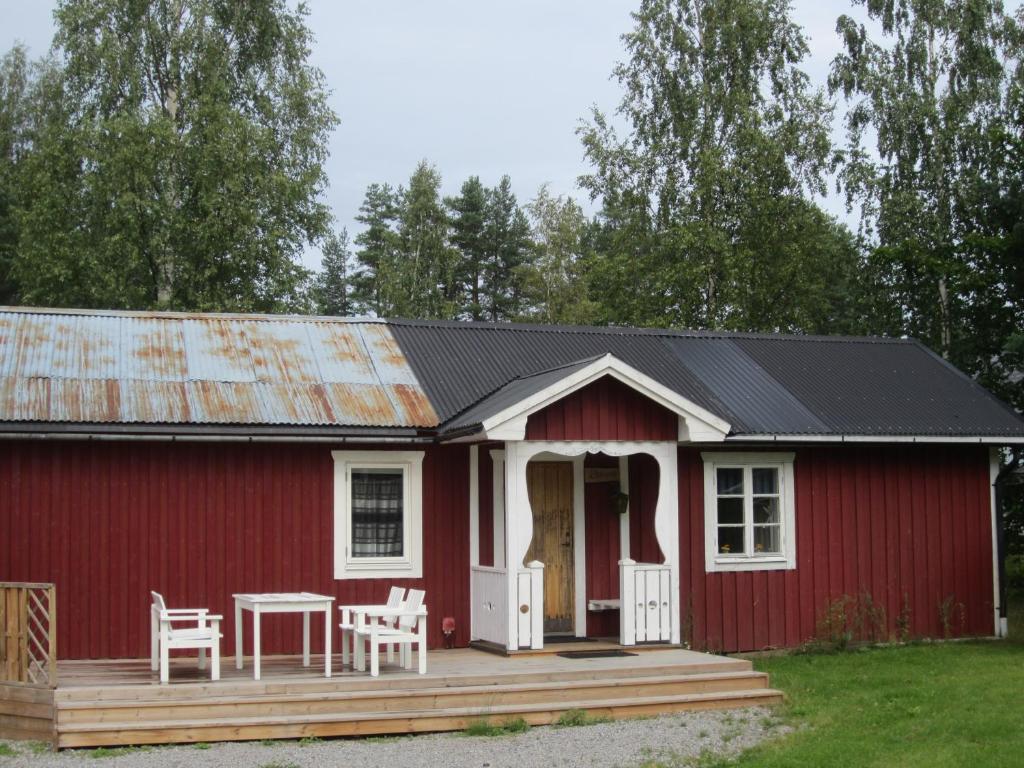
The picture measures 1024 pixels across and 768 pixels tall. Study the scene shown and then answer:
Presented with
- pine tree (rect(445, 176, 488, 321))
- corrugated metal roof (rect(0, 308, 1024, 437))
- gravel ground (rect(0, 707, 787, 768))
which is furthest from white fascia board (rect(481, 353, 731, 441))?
pine tree (rect(445, 176, 488, 321))

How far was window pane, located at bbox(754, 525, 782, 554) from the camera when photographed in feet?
49.7

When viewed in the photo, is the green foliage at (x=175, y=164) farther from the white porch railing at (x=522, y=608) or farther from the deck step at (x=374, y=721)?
the deck step at (x=374, y=721)

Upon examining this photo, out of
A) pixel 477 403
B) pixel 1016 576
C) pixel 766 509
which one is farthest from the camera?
pixel 1016 576

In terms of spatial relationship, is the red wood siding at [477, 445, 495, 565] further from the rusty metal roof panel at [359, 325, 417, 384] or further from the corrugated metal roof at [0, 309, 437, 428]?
the rusty metal roof panel at [359, 325, 417, 384]

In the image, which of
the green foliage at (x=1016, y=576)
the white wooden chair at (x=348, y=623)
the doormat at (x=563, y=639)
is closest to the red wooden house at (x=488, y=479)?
the doormat at (x=563, y=639)

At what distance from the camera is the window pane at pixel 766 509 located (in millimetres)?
15227

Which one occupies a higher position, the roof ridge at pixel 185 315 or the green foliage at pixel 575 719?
the roof ridge at pixel 185 315

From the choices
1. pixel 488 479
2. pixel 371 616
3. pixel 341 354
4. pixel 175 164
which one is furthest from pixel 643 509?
pixel 175 164

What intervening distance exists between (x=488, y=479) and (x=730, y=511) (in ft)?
9.82

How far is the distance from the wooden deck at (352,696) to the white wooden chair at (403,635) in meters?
0.15

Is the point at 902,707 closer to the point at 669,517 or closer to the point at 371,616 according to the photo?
the point at 669,517

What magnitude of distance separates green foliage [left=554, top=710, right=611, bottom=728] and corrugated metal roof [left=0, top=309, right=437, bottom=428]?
3.90 meters

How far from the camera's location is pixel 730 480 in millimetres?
15078

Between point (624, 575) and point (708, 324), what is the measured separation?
1571 centimetres
